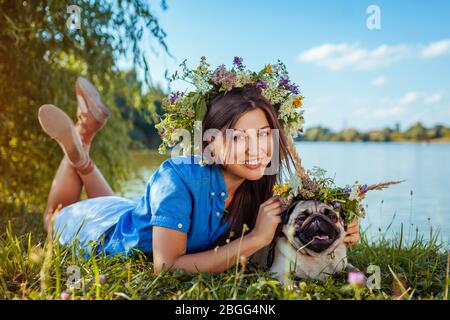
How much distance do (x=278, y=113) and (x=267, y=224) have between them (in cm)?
72

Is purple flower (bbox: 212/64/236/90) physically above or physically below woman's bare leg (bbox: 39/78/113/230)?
above

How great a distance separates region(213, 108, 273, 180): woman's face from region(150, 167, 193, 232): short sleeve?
0.93 ft

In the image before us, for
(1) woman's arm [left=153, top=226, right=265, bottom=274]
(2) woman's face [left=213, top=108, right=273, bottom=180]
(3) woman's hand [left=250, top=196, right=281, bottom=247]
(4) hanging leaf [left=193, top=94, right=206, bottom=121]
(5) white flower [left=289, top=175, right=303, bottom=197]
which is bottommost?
(1) woman's arm [left=153, top=226, right=265, bottom=274]

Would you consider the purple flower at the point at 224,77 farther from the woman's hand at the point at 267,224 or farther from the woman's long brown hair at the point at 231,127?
the woman's hand at the point at 267,224

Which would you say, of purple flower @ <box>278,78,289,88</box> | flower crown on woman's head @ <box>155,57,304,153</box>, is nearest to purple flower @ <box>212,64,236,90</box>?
flower crown on woman's head @ <box>155,57,304,153</box>

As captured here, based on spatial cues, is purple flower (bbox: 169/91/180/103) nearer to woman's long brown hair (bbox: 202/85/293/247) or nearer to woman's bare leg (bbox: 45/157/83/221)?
woman's long brown hair (bbox: 202/85/293/247)

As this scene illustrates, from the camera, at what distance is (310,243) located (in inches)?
98.3

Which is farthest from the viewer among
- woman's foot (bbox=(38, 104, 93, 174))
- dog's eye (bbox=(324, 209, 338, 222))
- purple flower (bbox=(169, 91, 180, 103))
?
woman's foot (bbox=(38, 104, 93, 174))

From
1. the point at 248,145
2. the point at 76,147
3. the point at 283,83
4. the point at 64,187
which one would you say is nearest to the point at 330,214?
the point at 248,145

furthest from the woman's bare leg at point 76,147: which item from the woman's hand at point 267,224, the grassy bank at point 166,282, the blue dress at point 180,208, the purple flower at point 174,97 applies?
the woman's hand at point 267,224

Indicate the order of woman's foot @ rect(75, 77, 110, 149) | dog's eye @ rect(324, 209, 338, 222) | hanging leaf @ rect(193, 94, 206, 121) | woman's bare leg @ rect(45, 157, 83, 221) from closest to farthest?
1. dog's eye @ rect(324, 209, 338, 222)
2. hanging leaf @ rect(193, 94, 206, 121)
3. woman's bare leg @ rect(45, 157, 83, 221)
4. woman's foot @ rect(75, 77, 110, 149)

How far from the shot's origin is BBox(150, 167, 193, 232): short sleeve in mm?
2666

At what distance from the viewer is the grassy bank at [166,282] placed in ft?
Answer: 7.54
